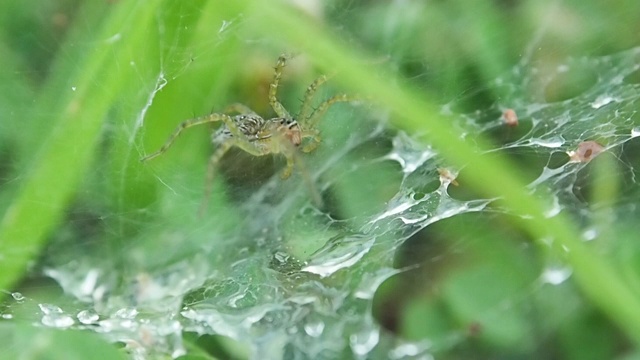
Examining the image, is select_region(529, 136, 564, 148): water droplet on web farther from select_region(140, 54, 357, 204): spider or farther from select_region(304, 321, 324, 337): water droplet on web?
select_region(304, 321, 324, 337): water droplet on web

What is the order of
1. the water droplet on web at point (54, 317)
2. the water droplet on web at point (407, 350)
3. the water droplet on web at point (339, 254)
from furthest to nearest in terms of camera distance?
1. the water droplet on web at point (407, 350)
2. the water droplet on web at point (339, 254)
3. the water droplet on web at point (54, 317)

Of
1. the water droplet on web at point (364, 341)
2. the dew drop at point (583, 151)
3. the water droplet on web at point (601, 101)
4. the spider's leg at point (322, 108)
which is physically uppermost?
the spider's leg at point (322, 108)

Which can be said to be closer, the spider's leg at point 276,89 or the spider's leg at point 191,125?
the spider's leg at point 191,125

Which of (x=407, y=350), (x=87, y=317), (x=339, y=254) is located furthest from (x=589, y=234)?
(x=87, y=317)

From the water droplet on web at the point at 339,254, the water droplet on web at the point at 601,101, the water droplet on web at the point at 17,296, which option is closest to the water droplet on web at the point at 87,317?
the water droplet on web at the point at 17,296

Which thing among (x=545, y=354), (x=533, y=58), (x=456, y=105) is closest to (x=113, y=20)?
(x=456, y=105)

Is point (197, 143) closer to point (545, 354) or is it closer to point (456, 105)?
point (456, 105)

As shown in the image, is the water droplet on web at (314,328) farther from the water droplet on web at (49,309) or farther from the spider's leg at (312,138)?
the water droplet on web at (49,309)

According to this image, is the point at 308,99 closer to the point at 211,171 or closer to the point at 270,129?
the point at 270,129
